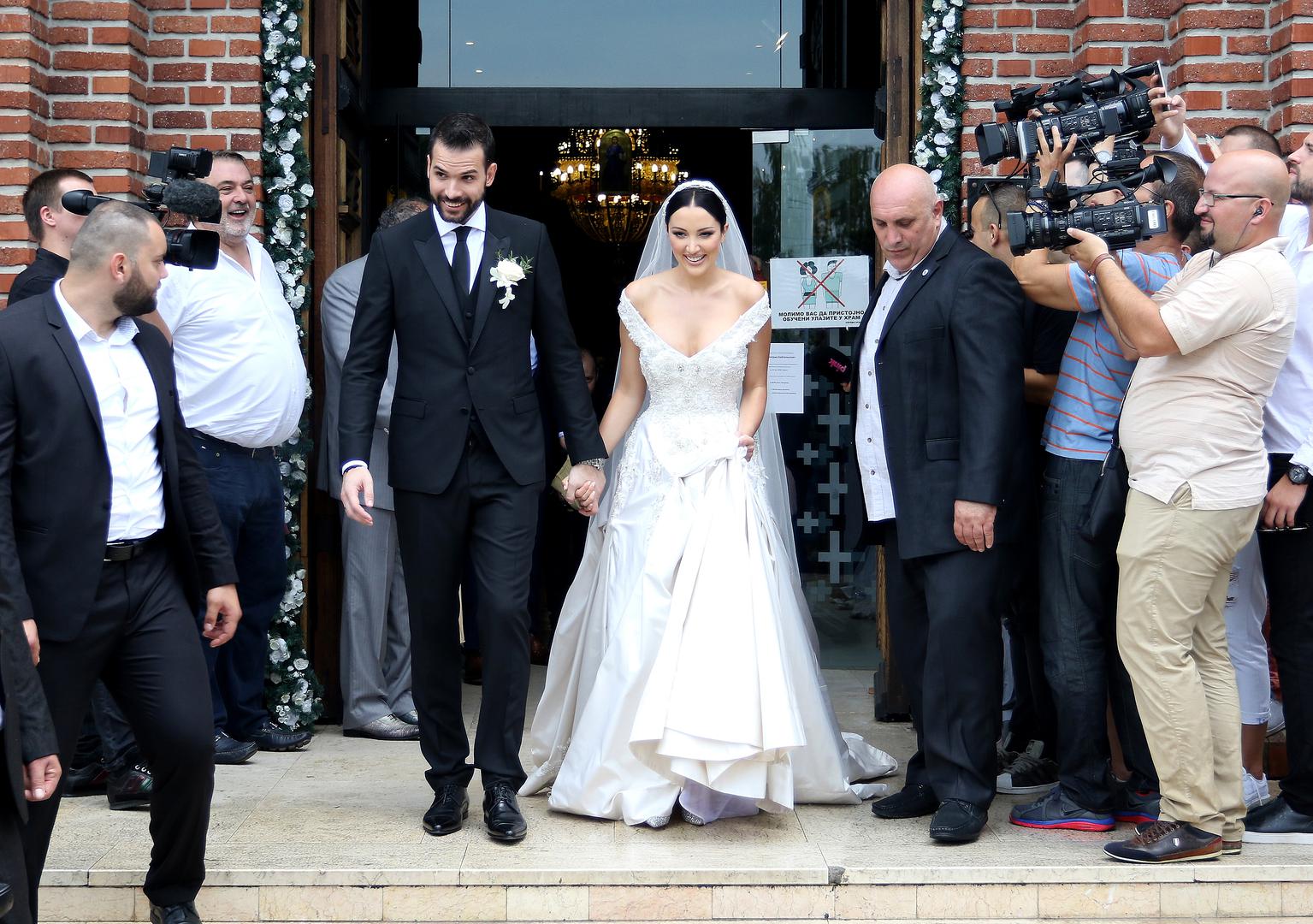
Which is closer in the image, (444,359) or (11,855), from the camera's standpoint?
(11,855)

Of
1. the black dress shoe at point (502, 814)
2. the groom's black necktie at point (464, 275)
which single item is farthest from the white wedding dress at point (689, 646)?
the groom's black necktie at point (464, 275)

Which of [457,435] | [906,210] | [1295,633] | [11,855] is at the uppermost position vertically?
[906,210]

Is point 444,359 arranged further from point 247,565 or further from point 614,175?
point 614,175

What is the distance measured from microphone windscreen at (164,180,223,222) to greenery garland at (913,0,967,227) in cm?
286

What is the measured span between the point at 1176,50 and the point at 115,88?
405 centimetres

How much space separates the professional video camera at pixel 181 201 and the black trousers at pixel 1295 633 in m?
3.20

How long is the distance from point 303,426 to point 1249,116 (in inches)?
153

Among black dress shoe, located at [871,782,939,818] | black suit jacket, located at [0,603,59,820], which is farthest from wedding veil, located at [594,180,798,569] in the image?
black suit jacket, located at [0,603,59,820]

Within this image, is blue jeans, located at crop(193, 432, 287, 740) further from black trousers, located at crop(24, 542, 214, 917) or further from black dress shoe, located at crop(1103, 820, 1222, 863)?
black dress shoe, located at crop(1103, 820, 1222, 863)

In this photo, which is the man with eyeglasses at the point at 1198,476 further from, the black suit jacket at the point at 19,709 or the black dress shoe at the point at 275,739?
the black dress shoe at the point at 275,739

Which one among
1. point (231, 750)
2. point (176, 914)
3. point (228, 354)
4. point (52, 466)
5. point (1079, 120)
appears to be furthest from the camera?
point (231, 750)

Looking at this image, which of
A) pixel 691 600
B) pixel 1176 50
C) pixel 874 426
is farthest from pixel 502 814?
pixel 1176 50

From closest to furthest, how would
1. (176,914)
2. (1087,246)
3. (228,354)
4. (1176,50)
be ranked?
(176,914)
(1087,246)
(228,354)
(1176,50)

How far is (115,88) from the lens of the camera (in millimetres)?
5359
